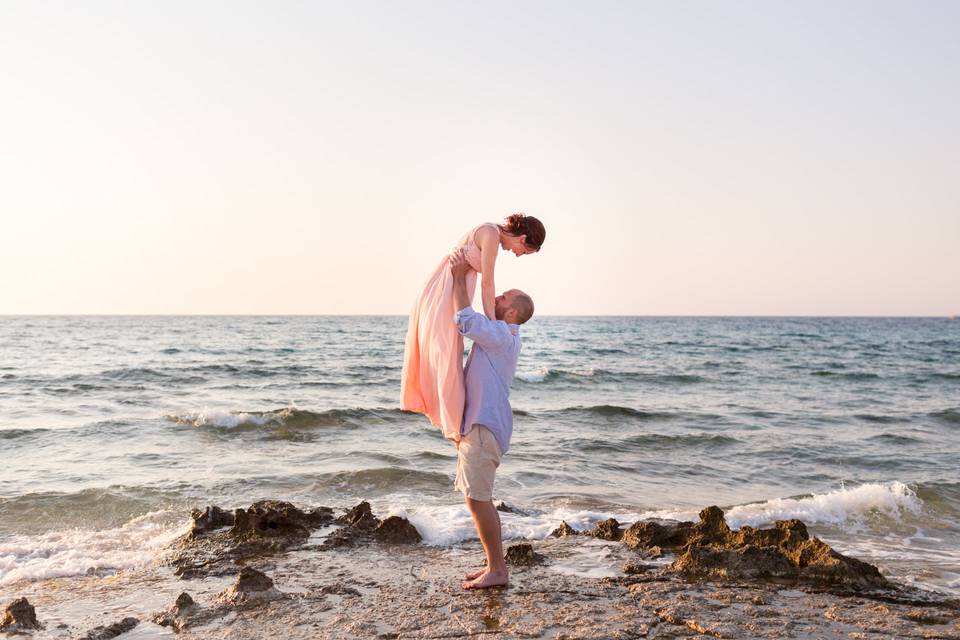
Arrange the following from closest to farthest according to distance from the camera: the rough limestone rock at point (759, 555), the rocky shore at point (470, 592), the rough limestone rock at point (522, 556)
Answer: the rocky shore at point (470, 592) < the rough limestone rock at point (759, 555) < the rough limestone rock at point (522, 556)

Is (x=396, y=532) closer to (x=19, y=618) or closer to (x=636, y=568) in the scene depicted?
(x=636, y=568)

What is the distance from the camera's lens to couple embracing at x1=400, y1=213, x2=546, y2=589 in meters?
4.38

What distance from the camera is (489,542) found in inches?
185

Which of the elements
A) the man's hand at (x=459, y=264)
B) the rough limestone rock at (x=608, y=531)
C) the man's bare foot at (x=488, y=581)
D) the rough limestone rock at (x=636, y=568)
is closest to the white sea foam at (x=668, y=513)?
the rough limestone rock at (x=608, y=531)

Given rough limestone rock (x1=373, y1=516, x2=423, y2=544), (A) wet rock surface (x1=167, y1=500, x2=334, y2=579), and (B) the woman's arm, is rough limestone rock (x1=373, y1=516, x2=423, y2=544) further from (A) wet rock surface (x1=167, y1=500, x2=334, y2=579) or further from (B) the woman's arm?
(B) the woman's arm

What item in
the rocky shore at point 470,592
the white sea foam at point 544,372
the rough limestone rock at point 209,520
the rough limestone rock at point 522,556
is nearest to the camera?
the rocky shore at point 470,592

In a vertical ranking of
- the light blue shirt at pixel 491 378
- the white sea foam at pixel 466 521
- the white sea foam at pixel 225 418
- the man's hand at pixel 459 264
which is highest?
the man's hand at pixel 459 264

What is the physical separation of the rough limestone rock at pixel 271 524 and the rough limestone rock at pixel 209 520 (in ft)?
0.78

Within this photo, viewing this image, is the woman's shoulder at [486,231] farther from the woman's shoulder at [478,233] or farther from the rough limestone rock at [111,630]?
the rough limestone rock at [111,630]

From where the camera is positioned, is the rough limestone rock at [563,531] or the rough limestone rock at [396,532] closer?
the rough limestone rock at [396,532]

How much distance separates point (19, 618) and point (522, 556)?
3136 millimetres

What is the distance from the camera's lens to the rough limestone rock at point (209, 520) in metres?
6.16

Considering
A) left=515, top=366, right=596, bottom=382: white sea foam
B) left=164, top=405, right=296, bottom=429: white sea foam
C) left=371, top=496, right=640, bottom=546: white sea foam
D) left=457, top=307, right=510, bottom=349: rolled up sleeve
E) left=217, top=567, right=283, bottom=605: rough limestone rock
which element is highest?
left=457, top=307, right=510, bottom=349: rolled up sleeve

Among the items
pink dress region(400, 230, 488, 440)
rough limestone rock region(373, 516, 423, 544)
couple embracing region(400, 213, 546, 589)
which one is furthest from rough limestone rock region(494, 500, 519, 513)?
pink dress region(400, 230, 488, 440)
